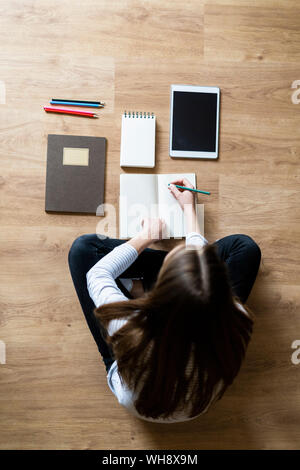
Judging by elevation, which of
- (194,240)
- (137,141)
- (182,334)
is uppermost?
(137,141)

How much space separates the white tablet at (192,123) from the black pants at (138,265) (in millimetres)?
282

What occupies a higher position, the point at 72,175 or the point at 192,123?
the point at 192,123

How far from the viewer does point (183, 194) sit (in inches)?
38.2

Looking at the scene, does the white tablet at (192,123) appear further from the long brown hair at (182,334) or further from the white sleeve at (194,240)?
the long brown hair at (182,334)

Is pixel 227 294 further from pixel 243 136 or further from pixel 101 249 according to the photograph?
pixel 243 136

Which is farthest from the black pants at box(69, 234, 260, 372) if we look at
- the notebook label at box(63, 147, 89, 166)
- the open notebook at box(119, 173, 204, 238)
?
the notebook label at box(63, 147, 89, 166)

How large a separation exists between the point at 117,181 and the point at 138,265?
257 millimetres

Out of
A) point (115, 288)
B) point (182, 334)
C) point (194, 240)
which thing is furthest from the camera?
point (194, 240)

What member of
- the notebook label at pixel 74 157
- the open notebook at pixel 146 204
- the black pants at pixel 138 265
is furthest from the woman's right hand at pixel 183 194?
the notebook label at pixel 74 157

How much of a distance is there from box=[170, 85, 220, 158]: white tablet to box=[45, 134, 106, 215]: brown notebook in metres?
0.24

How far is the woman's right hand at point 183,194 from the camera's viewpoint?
964 mm

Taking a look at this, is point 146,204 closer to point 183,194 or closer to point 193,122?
point 183,194

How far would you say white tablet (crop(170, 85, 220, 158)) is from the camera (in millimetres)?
997

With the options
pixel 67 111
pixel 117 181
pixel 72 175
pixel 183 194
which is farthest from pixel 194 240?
pixel 67 111
